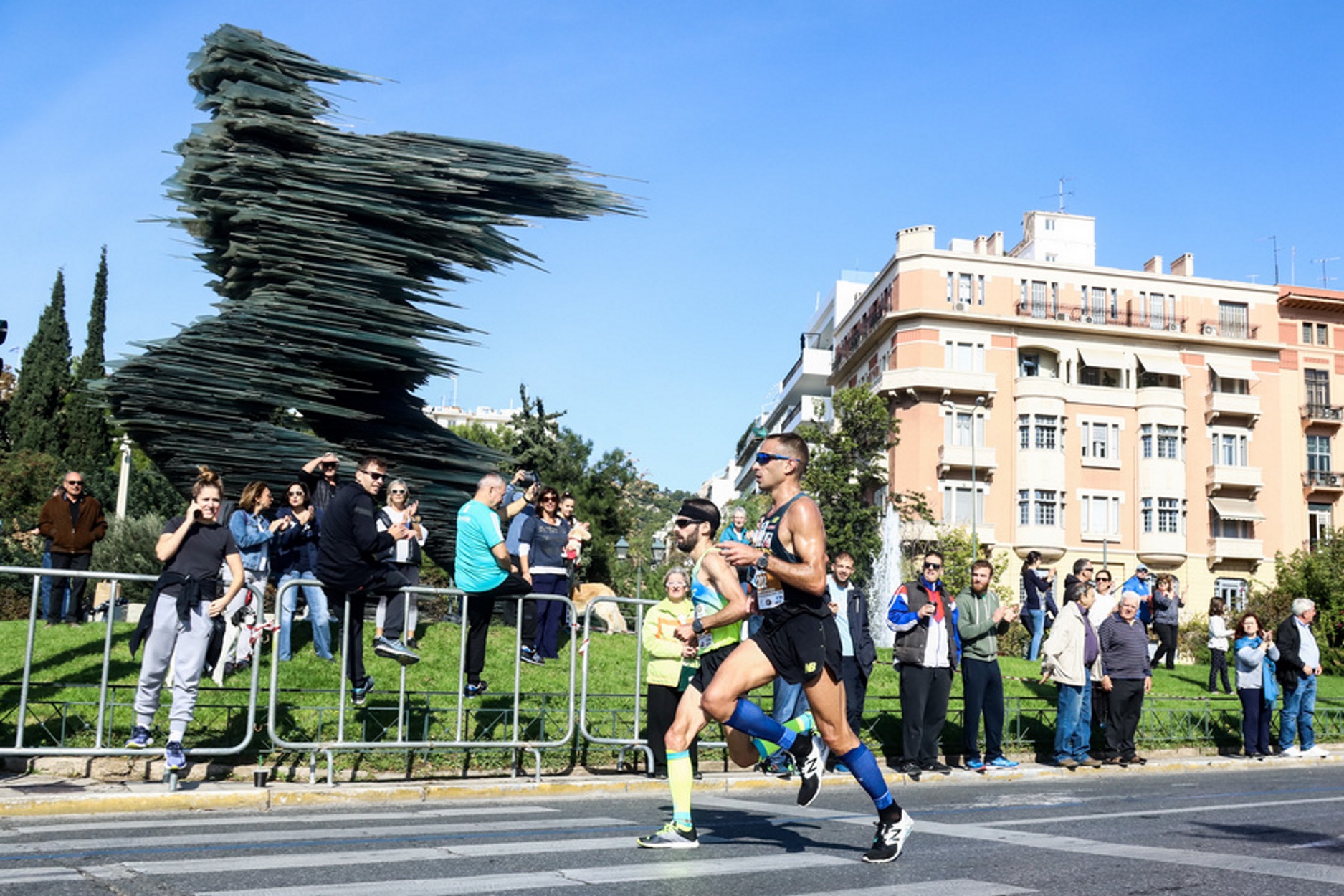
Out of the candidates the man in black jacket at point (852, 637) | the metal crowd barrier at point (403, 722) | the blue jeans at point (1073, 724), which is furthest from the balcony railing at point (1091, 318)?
the metal crowd barrier at point (403, 722)

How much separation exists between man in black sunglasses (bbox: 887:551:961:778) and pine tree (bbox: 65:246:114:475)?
45.1 metres

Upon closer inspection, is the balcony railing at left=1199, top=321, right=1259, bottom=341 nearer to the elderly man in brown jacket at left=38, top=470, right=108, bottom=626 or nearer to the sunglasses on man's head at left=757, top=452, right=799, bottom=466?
the elderly man in brown jacket at left=38, top=470, right=108, bottom=626

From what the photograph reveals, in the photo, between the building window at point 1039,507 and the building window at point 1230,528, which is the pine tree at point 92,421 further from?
the building window at point 1230,528

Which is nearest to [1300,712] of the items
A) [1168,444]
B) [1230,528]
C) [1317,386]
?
[1168,444]

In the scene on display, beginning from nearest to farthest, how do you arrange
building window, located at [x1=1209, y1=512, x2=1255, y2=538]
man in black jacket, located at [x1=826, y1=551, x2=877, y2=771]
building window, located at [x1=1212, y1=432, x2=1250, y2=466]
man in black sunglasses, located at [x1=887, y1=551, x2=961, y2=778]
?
man in black jacket, located at [x1=826, y1=551, x2=877, y2=771]
man in black sunglasses, located at [x1=887, y1=551, x2=961, y2=778]
building window, located at [x1=1209, y1=512, x2=1255, y2=538]
building window, located at [x1=1212, y1=432, x2=1250, y2=466]

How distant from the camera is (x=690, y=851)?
664 cm

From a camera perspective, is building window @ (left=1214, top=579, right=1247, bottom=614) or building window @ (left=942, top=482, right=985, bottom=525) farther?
building window @ (left=1214, top=579, right=1247, bottom=614)

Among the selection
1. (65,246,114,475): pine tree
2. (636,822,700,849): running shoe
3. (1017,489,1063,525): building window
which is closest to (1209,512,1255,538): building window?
(1017,489,1063,525): building window

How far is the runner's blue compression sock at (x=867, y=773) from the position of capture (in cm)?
654

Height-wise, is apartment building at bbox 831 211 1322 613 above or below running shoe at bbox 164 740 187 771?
above

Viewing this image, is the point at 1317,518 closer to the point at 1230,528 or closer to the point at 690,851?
the point at 1230,528

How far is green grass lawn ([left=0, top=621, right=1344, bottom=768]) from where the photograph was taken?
10.1 m

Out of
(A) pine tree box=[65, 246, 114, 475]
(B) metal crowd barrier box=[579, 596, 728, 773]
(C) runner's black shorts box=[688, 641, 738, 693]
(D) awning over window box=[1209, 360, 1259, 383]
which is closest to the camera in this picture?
(C) runner's black shorts box=[688, 641, 738, 693]

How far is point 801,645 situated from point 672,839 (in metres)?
1.27
